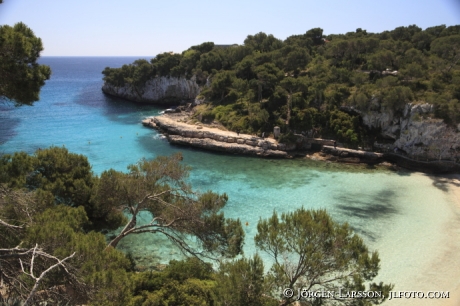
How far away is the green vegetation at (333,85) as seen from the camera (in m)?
28.8

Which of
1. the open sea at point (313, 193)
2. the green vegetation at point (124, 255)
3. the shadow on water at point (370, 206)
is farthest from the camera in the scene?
the shadow on water at point (370, 206)

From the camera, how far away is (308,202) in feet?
64.3

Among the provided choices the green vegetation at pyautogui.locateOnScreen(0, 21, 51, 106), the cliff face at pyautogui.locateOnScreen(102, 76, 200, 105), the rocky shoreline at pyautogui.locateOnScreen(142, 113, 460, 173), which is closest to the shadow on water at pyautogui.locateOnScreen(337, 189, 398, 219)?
the rocky shoreline at pyautogui.locateOnScreen(142, 113, 460, 173)

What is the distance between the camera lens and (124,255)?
27.3 feet

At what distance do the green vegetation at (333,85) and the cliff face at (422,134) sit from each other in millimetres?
754

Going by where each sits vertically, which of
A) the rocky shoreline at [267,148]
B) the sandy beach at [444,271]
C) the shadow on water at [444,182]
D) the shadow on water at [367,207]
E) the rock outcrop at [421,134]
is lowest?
the sandy beach at [444,271]

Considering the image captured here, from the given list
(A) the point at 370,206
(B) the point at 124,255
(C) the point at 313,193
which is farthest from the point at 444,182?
(B) the point at 124,255

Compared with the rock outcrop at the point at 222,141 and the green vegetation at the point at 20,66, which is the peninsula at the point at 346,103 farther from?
the green vegetation at the point at 20,66

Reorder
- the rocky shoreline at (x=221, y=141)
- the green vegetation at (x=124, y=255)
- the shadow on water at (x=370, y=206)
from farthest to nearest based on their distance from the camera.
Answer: the rocky shoreline at (x=221, y=141)
the shadow on water at (x=370, y=206)
the green vegetation at (x=124, y=255)

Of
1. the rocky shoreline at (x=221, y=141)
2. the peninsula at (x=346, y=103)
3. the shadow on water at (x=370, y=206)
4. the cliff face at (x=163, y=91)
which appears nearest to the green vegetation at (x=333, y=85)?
the peninsula at (x=346, y=103)

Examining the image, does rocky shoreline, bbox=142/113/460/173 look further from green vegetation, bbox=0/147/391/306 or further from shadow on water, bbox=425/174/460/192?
green vegetation, bbox=0/147/391/306

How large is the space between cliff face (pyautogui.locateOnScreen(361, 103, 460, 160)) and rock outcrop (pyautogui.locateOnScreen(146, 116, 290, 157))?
10.1m

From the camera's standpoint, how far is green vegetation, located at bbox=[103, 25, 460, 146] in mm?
28828

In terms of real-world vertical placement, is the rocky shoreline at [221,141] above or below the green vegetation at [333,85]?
below
